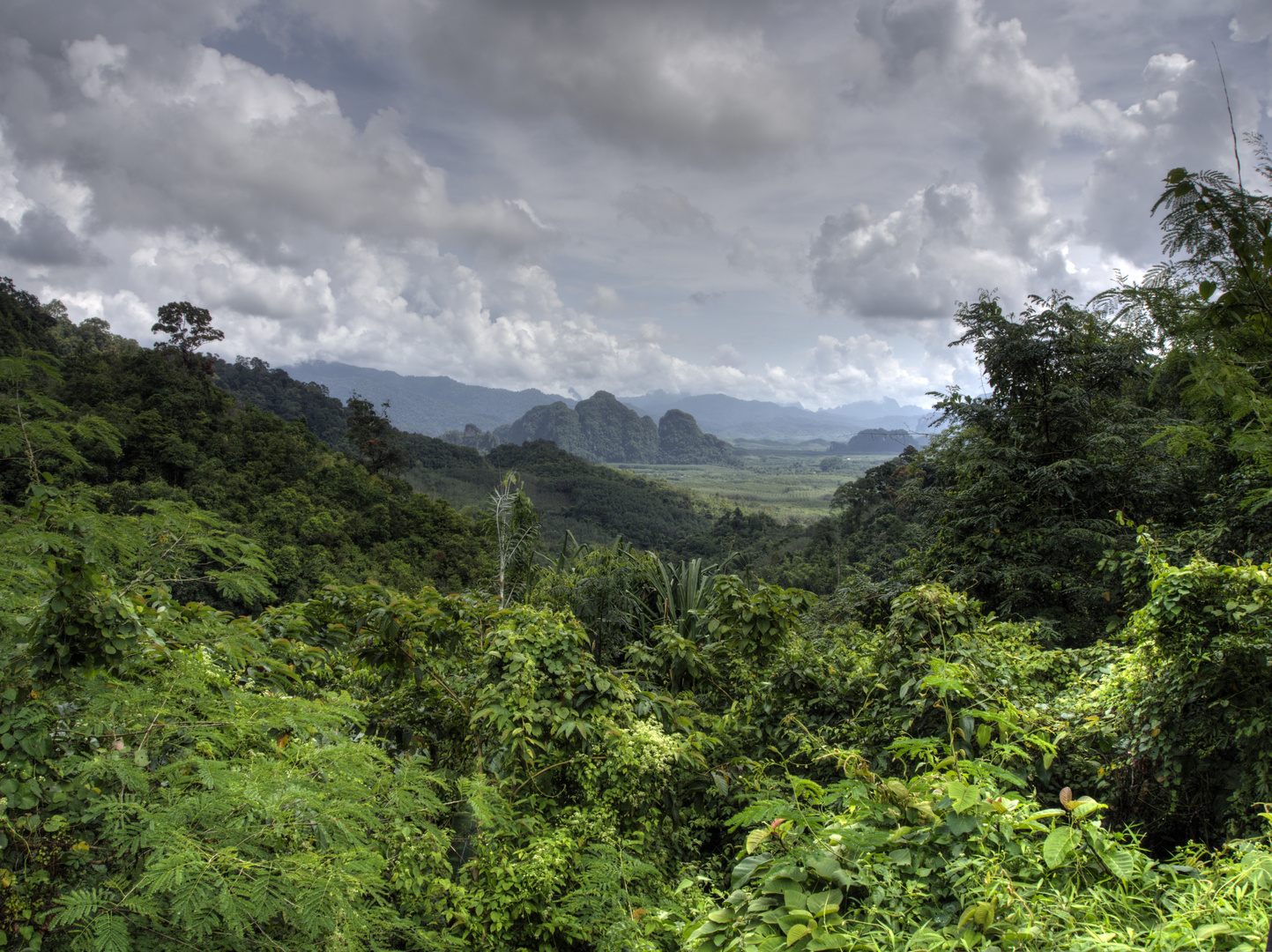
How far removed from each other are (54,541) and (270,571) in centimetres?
99

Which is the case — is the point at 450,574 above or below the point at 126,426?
below

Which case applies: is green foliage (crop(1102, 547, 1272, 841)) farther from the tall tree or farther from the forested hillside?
the tall tree

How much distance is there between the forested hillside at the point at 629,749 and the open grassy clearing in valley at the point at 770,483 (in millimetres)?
60590

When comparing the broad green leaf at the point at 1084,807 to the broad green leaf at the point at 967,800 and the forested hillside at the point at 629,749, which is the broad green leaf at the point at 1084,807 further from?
the broad green leaf at the point at 967,800

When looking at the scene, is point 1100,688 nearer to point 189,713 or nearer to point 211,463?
point 189,713

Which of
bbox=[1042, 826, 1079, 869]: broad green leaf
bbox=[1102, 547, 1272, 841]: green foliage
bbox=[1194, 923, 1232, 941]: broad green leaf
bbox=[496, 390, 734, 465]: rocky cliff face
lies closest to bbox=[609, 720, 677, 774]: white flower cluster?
bbox=[1042, 826, 1079, 869]: broad green leaf

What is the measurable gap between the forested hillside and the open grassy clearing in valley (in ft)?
199

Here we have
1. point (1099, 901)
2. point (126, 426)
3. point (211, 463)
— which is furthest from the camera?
point (211, 463)

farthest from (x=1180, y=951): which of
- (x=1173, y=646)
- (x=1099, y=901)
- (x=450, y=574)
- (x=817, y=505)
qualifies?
(x=817, y=505)

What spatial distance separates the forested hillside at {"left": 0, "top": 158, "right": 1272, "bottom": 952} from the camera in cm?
140

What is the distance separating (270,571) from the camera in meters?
2.74

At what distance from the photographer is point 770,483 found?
125438 millimetres

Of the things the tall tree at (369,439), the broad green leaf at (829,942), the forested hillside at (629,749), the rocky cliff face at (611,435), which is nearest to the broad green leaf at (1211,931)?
the forested hillside at (629,749)

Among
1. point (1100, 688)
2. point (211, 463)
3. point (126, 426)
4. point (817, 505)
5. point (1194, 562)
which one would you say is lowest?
point (817, 505)
